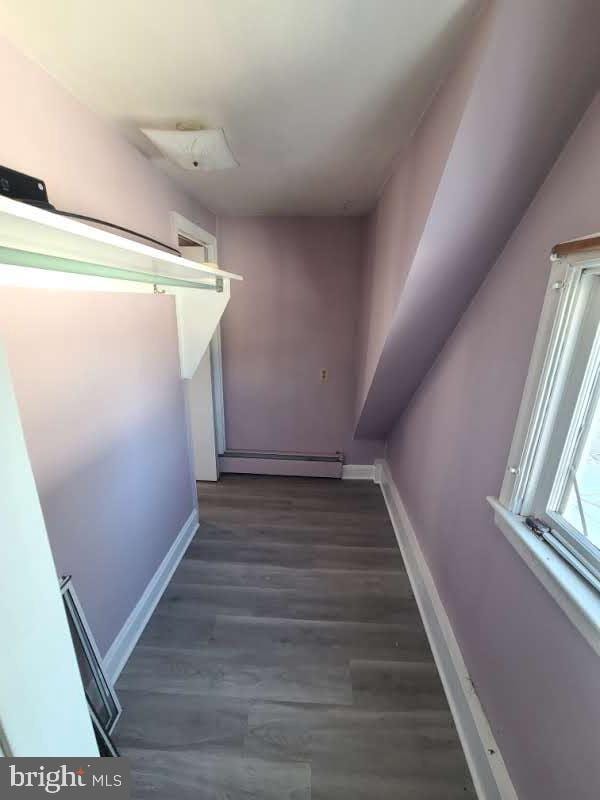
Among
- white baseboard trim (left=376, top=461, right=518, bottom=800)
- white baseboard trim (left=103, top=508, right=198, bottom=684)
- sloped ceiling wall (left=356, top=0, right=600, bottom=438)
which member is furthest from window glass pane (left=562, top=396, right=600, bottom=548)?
white baseboard trim (left=103, top=508, right=198, bottom=684)

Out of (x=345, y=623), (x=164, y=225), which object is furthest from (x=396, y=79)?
(x=345, y=623)

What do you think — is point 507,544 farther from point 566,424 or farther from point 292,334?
point 292,334

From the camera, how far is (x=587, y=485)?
0.92 metres

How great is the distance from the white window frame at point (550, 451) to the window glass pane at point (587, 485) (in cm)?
6

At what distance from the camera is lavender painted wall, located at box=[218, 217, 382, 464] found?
2.63m

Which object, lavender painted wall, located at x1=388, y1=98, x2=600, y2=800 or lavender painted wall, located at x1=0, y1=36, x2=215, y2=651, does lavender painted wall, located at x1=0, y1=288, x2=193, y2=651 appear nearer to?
lavender painted wall, located at x1=0, y1=36, x2=215, y2=651

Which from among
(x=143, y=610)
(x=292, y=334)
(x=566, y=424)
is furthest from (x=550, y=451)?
(x=292, y=334)

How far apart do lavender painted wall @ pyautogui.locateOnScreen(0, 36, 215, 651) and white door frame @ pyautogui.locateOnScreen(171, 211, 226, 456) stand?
161mm

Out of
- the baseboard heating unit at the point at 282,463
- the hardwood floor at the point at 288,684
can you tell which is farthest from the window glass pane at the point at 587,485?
the baseboard heating unit at the point at 282,463

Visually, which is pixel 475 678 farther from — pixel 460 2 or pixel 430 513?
pixel 460 2

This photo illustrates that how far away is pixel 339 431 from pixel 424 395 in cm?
115

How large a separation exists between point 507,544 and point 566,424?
0.43m

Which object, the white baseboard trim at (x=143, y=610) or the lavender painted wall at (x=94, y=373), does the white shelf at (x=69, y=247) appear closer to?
the lavender painted wall at (x=94, y=373)

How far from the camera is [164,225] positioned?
172 centimetres
